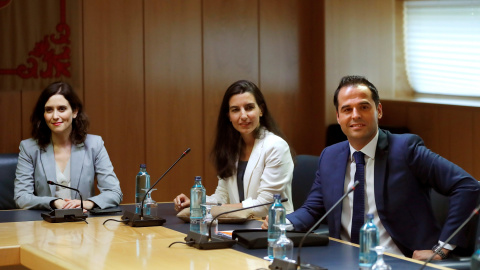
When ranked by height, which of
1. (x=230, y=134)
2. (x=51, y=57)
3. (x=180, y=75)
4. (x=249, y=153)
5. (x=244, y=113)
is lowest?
(x=249, y=153)

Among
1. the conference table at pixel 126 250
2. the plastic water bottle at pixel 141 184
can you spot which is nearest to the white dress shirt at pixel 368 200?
the conference table at pixel 126 250

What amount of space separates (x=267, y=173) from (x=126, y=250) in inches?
57.6

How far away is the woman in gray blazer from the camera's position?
4324 millimetres

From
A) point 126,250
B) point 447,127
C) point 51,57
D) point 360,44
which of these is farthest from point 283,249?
point 360,44

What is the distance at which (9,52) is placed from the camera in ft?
18.1

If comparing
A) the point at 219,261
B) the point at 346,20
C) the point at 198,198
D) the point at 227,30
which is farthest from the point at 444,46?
the point at 219,261

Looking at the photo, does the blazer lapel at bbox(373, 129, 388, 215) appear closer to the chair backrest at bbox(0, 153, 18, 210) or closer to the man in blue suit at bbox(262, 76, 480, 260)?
the man in blue suit at bbox(262, 76, 480, 260)

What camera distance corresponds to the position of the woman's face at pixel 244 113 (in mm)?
4145

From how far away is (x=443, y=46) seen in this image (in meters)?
5.89

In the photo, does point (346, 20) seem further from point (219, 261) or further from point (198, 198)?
point (219, 261)

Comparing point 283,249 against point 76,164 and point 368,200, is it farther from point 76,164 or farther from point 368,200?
point 76,164

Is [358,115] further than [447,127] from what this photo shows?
No

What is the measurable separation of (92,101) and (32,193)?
Result: 5.49 ft

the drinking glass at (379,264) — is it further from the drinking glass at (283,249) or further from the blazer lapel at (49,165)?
the blazer lapel at (49,165)
